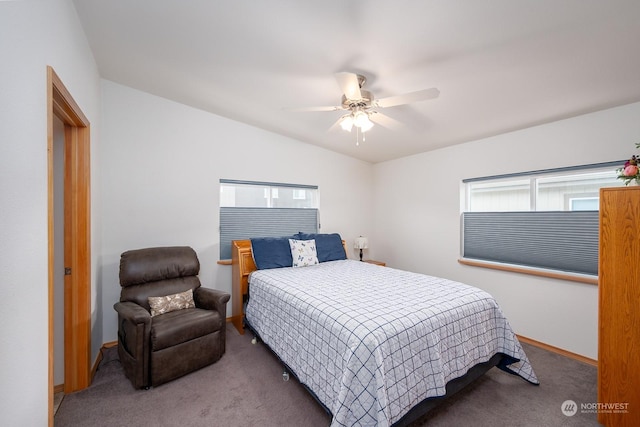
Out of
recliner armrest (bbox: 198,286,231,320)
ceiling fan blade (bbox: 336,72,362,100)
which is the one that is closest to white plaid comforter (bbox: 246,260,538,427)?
recliner armrest (bbox: 198,286,231,320)

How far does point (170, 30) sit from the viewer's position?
1.95 m

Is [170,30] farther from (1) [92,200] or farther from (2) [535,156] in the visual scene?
(2) [535,156]

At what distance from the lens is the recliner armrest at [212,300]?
2520 mm

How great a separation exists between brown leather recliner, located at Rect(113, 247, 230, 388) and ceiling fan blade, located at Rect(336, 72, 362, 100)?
2.19m

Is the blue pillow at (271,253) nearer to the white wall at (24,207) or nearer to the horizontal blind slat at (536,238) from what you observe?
the white wall at (24,207)

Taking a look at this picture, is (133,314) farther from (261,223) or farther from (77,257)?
(261,223)

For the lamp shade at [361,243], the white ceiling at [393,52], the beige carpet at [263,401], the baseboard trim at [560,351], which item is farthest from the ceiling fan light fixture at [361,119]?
the baseboard trim at [560,351]

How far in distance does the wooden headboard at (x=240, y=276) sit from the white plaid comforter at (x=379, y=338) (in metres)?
0.58

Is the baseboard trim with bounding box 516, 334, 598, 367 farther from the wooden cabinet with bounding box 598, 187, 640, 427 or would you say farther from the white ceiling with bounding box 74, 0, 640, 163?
the white ceiling with bounding box 74, 0, 640, 163

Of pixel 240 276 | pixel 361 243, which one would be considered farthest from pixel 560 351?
pixel 240 276

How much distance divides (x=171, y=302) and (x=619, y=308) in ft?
11.7

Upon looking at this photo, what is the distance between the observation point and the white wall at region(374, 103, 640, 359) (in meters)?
2.48

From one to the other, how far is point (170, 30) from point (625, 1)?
9.34 feet

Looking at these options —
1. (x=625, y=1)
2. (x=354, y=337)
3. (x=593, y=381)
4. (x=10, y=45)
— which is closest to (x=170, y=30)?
(x=10, y=45)
